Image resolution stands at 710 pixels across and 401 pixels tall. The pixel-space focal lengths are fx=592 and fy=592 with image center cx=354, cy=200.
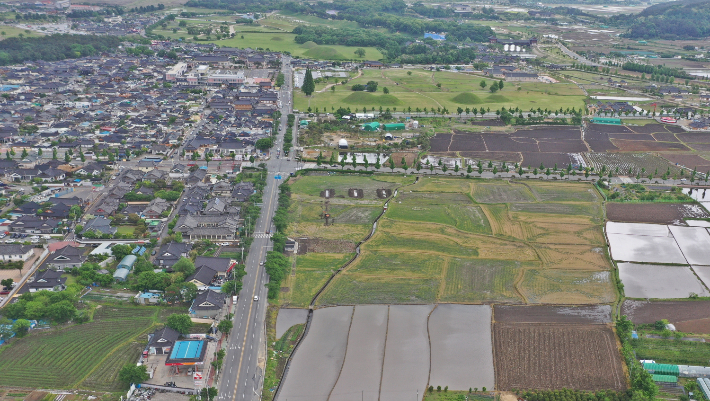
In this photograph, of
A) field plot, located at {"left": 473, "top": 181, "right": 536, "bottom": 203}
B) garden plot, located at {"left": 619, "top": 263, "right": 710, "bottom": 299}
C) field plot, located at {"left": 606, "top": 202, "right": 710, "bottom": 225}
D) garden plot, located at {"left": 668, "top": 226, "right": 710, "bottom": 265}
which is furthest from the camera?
field plot, located at {"left": 473, "top": 181, "right": 536, "bottom": 203}

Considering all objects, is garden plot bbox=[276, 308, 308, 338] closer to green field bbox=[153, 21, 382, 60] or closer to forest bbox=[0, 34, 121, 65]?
forest bbox=[0, 34, 121, 65]

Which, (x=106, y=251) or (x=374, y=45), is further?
(x=374, y=45)

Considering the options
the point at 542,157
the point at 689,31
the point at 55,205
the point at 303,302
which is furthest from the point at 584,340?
the point at 689,31

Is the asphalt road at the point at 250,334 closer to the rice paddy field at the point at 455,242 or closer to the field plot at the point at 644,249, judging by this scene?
the rice paddy field at the point at 455,242

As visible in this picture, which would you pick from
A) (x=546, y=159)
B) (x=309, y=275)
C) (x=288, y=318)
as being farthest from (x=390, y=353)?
(x=546, y=159)

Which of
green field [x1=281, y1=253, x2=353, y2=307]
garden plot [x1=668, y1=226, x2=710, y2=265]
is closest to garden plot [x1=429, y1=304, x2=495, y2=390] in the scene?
green field [x1=281, y1=253, x2=353, y2=307]

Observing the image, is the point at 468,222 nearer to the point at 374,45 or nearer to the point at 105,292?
the point at 105,292

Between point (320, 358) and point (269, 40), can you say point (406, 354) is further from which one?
point (269, 40)
